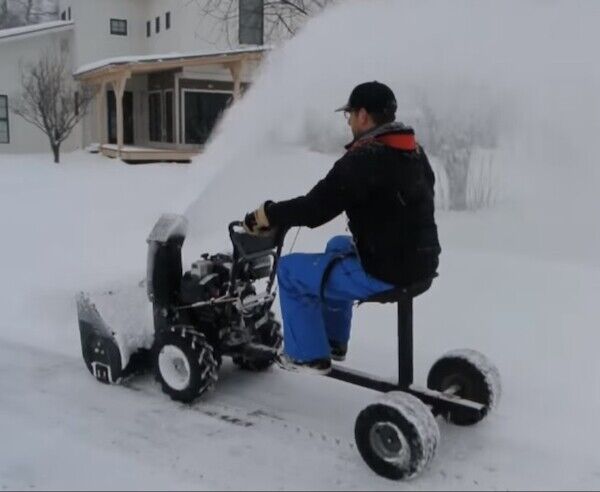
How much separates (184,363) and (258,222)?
41.3 inches

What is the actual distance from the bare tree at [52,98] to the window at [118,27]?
2176mm

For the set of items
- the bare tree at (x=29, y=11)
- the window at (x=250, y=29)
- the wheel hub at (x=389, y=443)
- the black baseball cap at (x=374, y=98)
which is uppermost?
the bare tree at (x=29, y=11)

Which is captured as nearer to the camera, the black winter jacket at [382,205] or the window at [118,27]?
the black winter jacket at [382,205]

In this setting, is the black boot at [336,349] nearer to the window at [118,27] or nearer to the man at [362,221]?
the man at [362,221]

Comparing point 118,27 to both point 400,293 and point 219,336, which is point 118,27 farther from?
point 400,293

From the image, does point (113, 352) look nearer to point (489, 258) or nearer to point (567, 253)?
point (489, 258)

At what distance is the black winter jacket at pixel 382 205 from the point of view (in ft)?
11.0

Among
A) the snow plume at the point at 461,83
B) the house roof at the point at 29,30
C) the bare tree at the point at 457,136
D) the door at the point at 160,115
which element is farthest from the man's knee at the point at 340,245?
the house roof at the point at 29,30

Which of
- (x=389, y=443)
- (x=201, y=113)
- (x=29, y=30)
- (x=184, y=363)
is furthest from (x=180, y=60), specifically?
(x=389, y=443)

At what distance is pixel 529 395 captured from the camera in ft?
14.3

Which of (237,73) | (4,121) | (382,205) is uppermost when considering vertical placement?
(237,73)

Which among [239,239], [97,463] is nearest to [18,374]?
[97,463]

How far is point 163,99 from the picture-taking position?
2508cm

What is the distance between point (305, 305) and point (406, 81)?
5.57 m
